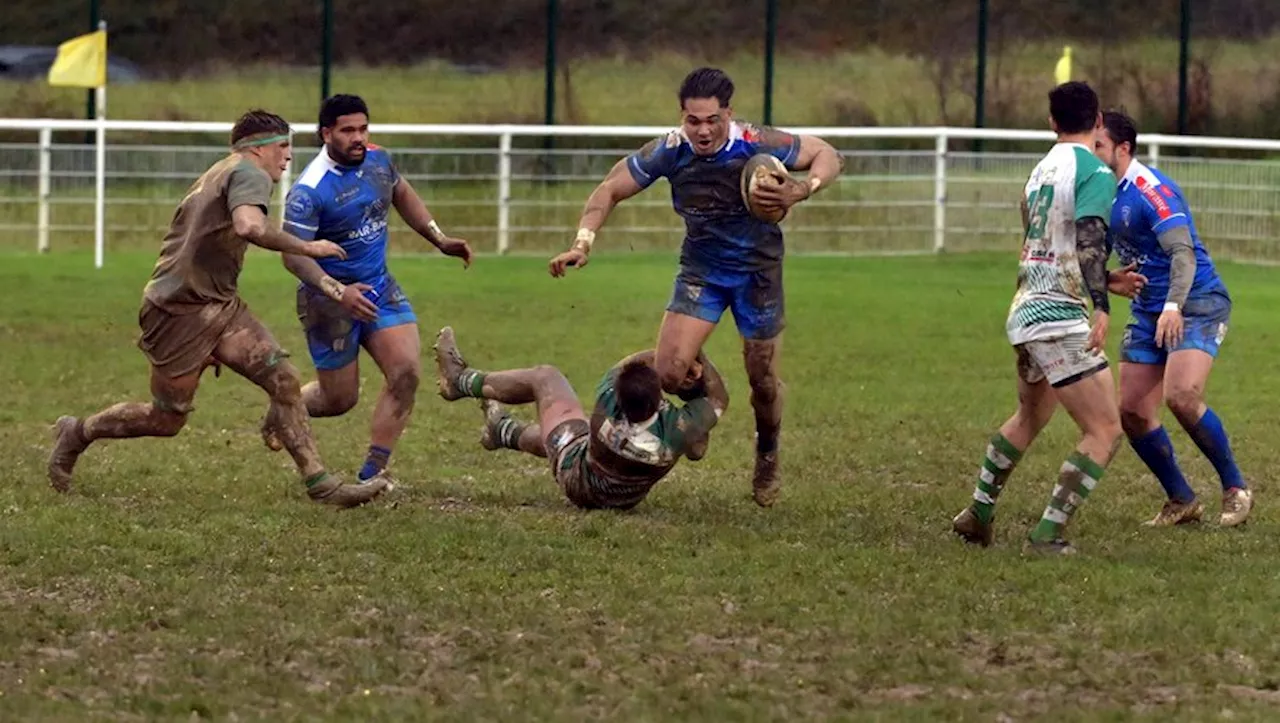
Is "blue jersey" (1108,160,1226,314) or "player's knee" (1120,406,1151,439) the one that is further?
"player's knee" (1120,406,1151,439)

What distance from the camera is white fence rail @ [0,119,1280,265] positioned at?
2375cm

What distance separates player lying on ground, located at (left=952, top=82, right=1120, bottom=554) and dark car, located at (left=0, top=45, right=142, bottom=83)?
21.4m

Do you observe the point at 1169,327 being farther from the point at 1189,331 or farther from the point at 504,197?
the point at 504,197

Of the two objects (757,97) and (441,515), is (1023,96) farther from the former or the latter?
(441,515)

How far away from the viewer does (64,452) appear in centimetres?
1002

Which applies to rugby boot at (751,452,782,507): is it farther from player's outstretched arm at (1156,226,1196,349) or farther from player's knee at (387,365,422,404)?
player's outstretched arm at (1156,226,1196,349)

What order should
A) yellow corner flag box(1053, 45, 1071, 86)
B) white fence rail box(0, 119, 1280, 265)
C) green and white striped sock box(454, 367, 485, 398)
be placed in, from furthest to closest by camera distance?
yellow corner flag box(1053, 45, 1071, 86)
white fence rail box(0, 119, 1280, 265)
green and white striped sock box(454, 367, 485, 398)

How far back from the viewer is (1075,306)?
340 inches

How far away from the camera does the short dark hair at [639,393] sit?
908 centimetres

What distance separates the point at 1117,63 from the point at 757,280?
68.4ft

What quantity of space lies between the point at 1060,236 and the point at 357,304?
2.98 meters

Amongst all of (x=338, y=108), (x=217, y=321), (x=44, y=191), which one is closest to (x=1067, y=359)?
(x=338, y=108)

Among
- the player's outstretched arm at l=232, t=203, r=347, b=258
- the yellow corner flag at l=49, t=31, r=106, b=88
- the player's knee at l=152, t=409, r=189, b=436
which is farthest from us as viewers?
the yellow corner flag at l=49, t=31, r=106, b=88

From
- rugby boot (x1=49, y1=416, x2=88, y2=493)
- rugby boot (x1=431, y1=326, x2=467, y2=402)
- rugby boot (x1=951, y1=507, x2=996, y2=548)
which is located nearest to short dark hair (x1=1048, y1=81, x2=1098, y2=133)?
rugby boot (x1=951, y1=507, x2=996, y2=548)
